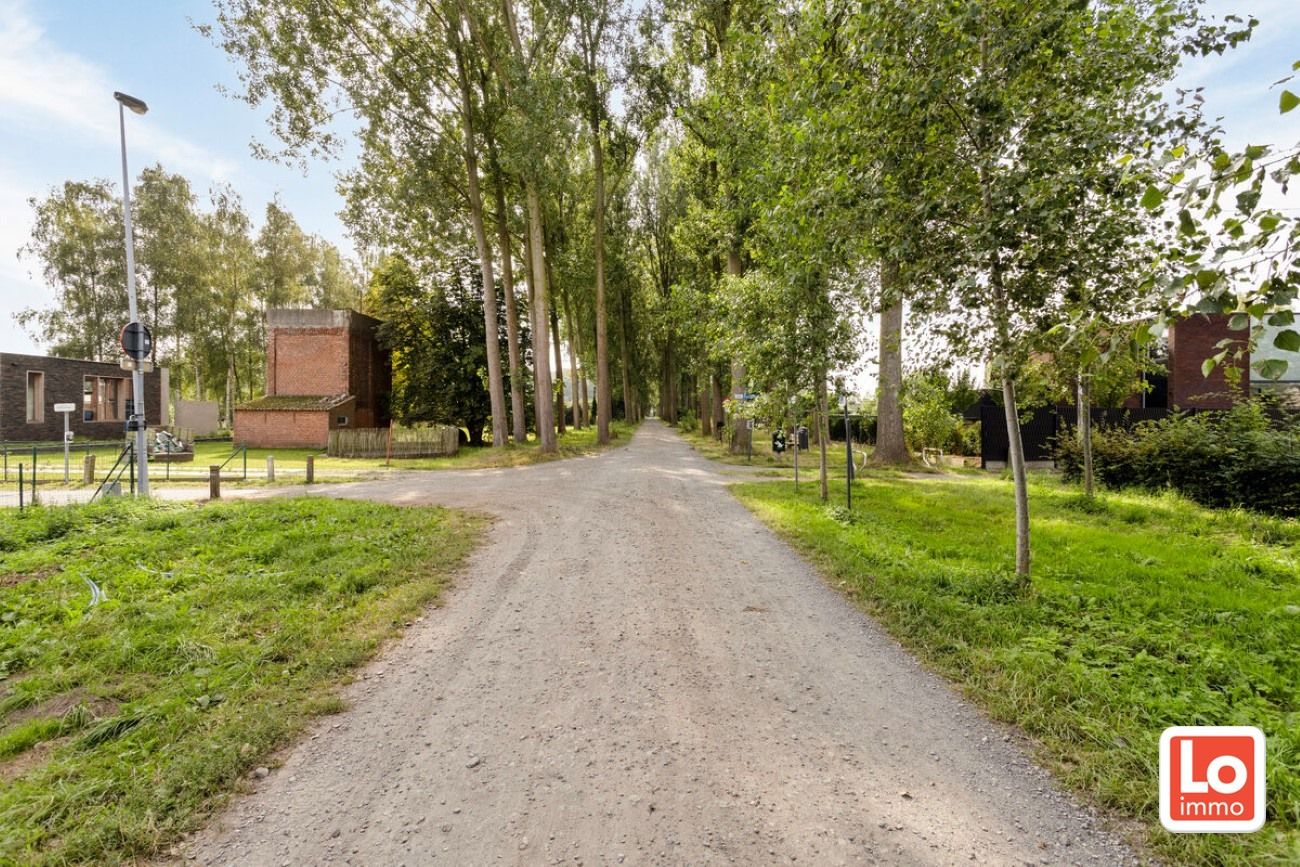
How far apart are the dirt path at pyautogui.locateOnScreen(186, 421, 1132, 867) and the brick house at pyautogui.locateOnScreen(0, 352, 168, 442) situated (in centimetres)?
3394

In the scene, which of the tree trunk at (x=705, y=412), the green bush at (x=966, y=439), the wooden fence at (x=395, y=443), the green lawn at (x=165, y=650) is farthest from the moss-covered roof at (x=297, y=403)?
the green bush at (x=966, y=439)

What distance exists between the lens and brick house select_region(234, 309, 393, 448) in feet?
92.3

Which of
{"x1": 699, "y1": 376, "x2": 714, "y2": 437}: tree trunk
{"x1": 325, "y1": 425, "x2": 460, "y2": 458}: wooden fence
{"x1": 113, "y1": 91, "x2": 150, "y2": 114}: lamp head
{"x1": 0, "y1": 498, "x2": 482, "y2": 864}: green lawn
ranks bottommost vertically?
{"x1": 0, "y1": 498, "x2": 482, "y2": 864}: green lawn

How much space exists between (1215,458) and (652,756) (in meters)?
12.3

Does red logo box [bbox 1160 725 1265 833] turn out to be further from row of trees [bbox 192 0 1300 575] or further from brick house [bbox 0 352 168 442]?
brick house [bbox 0 352 168 442]

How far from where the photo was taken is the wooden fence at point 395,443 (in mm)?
22734

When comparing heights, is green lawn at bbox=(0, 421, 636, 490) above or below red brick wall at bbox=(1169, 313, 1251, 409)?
below

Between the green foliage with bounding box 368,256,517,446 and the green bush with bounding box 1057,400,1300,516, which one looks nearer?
the green bush with bounding box 1057,400,1300,516

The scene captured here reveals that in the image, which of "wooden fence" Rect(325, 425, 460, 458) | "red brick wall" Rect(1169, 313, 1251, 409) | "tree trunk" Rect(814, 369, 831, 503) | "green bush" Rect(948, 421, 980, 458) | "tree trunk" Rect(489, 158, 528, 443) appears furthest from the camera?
"red brick wall" Rect(1169, 313, 1251, 409)

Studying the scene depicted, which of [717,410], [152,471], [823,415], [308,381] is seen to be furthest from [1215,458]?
[308,381]

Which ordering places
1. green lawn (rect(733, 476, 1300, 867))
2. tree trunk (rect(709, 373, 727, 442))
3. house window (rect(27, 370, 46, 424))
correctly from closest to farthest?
1. green lawn (rect(733, 476, 1300, 867))
2. house window (rect(27, 370, 46, 424))
3. tree trunk (rect(709, 373, 727, 442))

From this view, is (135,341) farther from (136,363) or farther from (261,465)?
(261,465)

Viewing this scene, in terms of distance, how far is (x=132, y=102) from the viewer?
36.1 feet

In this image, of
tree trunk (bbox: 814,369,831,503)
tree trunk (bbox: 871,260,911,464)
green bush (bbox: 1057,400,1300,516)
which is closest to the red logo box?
tree trunk (bbox: 814,369,831,503)
